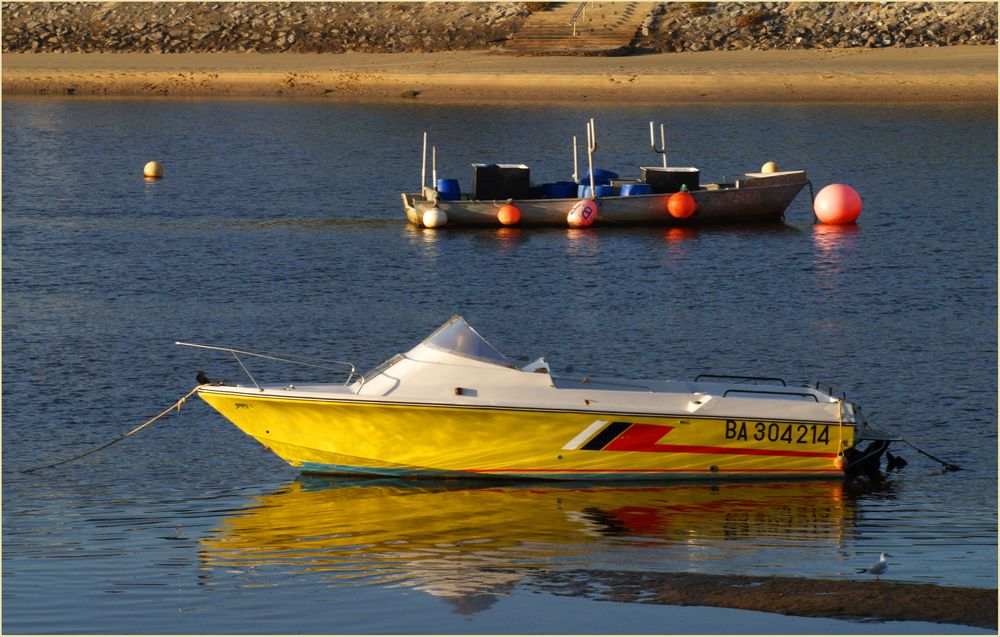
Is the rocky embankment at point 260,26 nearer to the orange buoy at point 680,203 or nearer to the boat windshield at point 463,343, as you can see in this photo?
the orange buoy at point 680,203

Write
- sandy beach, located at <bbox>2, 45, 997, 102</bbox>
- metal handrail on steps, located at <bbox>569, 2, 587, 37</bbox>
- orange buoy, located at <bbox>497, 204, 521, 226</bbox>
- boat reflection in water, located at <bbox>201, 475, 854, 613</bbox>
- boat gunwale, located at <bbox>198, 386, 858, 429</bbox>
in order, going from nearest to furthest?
boat reflection in water, located at <bbox>201, 475, 854, 613</bbox>
boat gunwale, located at <bbox>198, 386, 858, 429</bbox>
orange buoy, located at <bbox>497, 204, 521, 226</bbox>
sandy beach, located at <bbox>2, 45, 997, 102</bbox>
metal handrail on steps, located at <bbox>569, 2, 587, 37</bbox>

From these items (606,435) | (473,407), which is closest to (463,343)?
(473,407)

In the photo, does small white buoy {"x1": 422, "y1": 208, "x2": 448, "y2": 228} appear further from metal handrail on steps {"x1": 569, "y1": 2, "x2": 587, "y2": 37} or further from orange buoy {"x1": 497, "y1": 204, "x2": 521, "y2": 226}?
metal handrail on steps {"x1": 569, "y1": 2, "x2": 587, "y2": 37}

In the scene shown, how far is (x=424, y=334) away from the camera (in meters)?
27.8

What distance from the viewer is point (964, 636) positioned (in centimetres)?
1305

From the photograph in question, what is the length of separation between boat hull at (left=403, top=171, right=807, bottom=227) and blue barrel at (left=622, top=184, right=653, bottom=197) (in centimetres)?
53

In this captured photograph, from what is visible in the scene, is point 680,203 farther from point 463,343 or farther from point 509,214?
point 463,343

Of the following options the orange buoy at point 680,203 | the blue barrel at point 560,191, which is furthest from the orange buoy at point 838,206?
the blue barrel at point 560,191

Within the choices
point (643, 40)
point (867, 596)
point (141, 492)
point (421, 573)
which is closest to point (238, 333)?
point (141, 492)

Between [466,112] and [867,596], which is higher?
[466,112]

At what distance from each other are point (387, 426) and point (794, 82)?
51904 millimetres

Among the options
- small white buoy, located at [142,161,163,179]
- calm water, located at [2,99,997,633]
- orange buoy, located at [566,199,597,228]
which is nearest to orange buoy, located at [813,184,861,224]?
calm water, located at [2,99,997,633]

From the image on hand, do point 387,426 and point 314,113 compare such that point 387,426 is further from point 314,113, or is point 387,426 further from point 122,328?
point 314,113

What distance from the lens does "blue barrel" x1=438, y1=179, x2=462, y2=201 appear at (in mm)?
41906
